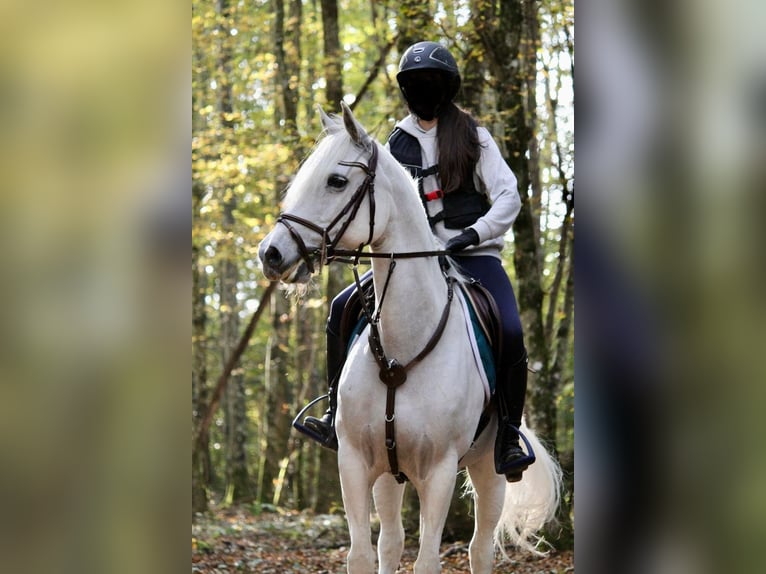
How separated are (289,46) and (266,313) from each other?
12207mm

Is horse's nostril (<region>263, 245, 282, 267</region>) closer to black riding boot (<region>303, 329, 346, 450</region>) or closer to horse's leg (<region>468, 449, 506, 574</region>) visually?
black riding boot (<region>303, 329, 346, 450</region>)

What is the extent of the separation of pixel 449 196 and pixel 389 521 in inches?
82.5

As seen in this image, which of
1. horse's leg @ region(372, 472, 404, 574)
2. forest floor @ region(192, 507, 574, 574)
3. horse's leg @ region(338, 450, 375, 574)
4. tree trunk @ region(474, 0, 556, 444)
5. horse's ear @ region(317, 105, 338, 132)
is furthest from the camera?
tree trunk @ region(474, 0, 556, 444)

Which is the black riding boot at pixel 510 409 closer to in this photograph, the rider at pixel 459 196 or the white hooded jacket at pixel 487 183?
the rider at pixel 459 196

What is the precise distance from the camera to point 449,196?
19.2 ft

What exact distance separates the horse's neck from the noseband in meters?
0.22

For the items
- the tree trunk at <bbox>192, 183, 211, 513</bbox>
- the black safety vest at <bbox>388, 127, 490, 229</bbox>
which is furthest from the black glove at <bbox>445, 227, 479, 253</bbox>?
the tree trunk at <bbox>192, 183, 211, 513</bbox>

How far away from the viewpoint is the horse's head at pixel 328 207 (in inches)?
173

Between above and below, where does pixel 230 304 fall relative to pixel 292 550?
above

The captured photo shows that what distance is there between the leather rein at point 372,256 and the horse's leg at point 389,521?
42 cm

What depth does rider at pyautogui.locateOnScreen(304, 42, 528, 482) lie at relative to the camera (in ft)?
18.0

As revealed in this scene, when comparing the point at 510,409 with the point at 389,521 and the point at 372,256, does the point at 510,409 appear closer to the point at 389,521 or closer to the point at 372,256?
the point at 389,521

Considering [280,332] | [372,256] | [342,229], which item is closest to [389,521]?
[372,256]
